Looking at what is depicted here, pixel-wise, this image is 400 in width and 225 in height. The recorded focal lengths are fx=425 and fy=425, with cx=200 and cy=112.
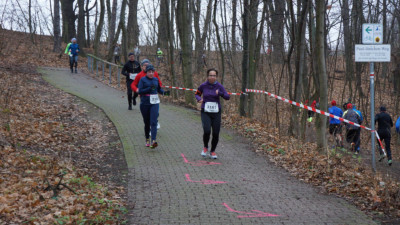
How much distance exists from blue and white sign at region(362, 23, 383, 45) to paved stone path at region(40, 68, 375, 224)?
3239 millimetres

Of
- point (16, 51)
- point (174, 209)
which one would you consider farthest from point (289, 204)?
point (16, 51)

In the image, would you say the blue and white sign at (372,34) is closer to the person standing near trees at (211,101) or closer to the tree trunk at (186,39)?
the person standing near trees at (211,101)

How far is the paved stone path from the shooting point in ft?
19.0

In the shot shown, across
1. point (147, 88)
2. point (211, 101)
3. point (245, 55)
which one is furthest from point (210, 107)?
point (245, 55)

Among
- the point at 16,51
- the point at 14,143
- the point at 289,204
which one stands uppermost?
the point at 16,51

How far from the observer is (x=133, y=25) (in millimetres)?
33562

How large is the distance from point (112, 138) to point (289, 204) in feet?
19.5

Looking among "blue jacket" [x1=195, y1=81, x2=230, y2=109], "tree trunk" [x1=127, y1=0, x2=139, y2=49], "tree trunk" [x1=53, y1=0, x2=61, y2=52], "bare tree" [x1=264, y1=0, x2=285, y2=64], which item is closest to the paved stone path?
"blue jacket" [x1=195, y1=81, x2=230, y2=109]

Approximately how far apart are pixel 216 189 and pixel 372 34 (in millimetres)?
4737

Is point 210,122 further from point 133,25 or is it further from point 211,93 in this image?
point 133,25

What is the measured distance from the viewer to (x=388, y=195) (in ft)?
21.0

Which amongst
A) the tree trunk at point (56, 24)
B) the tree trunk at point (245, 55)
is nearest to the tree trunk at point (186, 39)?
the tree trunk at point (245, 55)

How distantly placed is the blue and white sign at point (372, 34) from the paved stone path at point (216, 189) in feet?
10.6

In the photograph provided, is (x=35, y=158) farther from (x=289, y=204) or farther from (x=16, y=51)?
(x=16, y=51)
